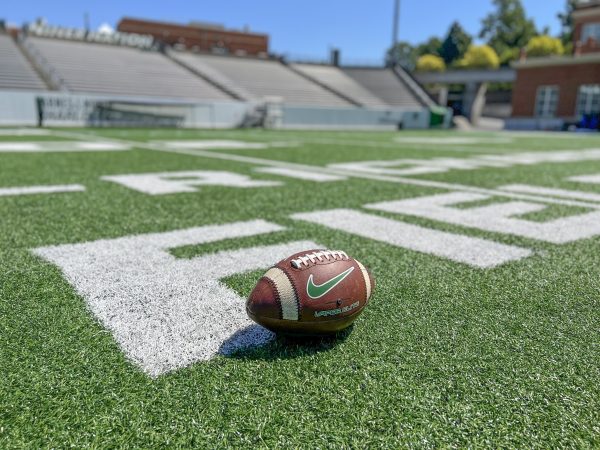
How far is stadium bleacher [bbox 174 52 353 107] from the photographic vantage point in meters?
30.7

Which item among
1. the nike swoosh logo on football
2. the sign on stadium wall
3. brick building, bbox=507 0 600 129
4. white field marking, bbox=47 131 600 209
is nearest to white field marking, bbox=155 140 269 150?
white field marking, bbox=47 131 600 209

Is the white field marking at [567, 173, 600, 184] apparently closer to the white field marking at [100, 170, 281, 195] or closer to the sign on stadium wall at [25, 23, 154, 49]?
the white field marking at [100, 170, 281, 195]

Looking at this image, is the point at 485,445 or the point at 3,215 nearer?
the point at 485,445

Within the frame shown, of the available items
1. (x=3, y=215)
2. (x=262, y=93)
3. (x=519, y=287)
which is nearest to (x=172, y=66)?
(x=262, y=93)

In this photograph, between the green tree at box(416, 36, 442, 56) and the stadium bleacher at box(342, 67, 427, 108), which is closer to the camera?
the stadium bleacher at box(342, 67, 427, 108)

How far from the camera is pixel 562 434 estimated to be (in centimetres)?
137

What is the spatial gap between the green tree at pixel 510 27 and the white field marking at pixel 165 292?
83.5 m

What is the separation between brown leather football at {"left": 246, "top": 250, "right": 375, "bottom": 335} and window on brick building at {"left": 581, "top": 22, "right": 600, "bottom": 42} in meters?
42.9


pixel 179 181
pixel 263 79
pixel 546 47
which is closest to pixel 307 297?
pixel 179 181

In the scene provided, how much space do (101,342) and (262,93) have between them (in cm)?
2971

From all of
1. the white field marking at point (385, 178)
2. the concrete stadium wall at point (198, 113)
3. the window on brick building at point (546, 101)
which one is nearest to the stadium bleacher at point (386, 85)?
the concrete stadium wall at point (198, 113)

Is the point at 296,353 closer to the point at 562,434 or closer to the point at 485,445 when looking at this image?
the point at 485,445

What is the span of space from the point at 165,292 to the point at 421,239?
1811 mm

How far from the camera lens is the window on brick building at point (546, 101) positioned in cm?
3584
